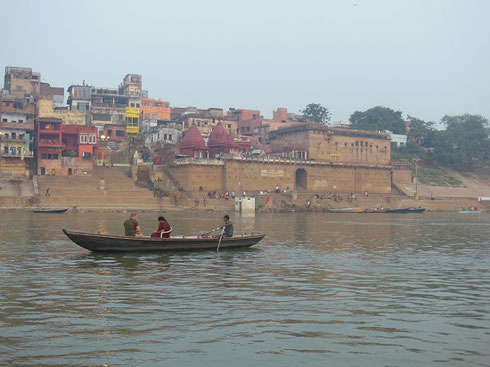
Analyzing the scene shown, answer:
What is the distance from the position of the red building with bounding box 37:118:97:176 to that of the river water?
44.7 metres

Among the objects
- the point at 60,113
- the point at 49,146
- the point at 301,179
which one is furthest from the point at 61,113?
the point at 301,179

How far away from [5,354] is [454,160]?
323 ft

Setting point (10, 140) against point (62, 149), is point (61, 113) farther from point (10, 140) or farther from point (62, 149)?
point (10, 140)

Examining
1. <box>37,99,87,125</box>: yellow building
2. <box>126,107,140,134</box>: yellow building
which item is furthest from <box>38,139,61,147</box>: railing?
<box>126,107,140,134</box>: yellow building

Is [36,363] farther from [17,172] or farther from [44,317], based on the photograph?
[17,172]

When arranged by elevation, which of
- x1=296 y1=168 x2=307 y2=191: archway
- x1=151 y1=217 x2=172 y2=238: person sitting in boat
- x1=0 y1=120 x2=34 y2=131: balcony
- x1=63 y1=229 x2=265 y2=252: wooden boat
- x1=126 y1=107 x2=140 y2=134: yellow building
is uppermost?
x1=126 y1=107 x2=140 y2=134: yellow building

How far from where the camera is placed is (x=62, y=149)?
2601 inches

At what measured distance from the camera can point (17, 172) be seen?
63.3 metres

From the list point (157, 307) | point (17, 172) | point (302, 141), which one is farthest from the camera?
point (302, 141)

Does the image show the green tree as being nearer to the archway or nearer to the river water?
the archway

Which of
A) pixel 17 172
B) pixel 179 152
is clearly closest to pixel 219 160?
pixel 179 152

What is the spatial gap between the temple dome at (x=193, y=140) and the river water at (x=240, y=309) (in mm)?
52522

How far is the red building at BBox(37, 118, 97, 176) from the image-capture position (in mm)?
63938

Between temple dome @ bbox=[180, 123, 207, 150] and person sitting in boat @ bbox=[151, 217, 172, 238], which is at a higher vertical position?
temple dome @ bbox=[180, 123, 207, 150]
